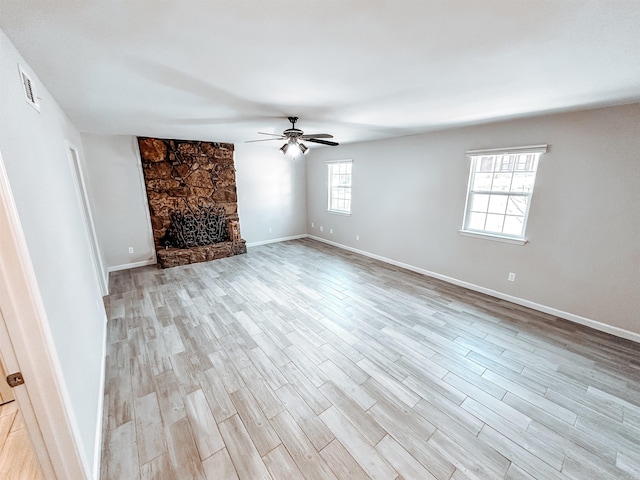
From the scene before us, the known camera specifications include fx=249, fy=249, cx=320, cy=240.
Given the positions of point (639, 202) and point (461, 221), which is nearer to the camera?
point (639, 202)

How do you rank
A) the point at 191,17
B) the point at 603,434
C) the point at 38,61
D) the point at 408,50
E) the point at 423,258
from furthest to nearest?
the point at 423,258 < the point at 603,434 < the point at 38,61 < the point at 408,50 < the point at 191,17

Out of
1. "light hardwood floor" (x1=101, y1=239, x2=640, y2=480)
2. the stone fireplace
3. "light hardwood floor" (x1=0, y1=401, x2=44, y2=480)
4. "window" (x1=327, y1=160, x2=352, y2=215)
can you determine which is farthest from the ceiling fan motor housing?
"light hardwood floor" (x1=0, y1=401, x2=44, y2=480)

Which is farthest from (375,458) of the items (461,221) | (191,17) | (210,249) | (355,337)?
(210,249)

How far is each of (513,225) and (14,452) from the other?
529 cm

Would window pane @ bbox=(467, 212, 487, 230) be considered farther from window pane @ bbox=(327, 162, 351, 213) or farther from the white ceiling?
window pane @ bbox=(327, 162, 351, 213)

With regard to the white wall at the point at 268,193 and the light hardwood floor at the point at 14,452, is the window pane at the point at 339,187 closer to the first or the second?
the white wall at the point at 268,193

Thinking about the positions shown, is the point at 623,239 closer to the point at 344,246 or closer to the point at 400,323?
the point at 400,323

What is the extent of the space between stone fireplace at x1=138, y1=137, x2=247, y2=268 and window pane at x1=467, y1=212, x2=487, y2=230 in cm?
447

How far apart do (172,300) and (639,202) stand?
558 centimetres

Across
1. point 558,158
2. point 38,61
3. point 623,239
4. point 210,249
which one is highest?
point 38,61

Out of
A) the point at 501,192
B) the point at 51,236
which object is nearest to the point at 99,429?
the point at 51,236

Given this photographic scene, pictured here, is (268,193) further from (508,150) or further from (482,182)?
(508,150)

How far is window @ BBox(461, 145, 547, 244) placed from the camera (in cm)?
324

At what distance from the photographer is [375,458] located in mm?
1566
